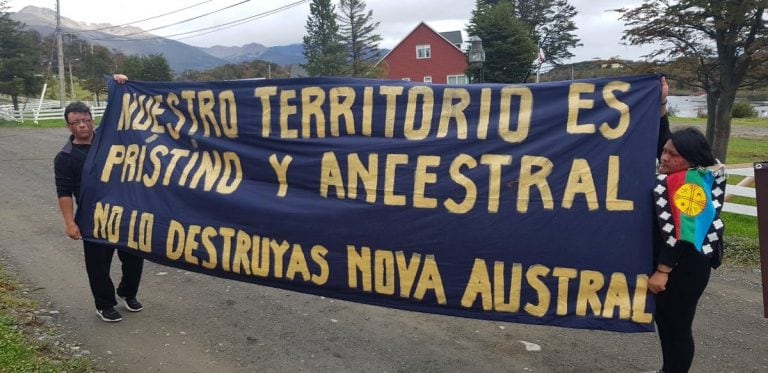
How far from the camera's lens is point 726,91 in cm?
974

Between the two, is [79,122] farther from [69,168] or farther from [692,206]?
[692,206]

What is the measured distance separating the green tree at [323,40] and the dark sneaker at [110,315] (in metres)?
47.6

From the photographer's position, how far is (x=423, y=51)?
47625 millimetres

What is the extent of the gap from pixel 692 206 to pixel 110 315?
13.7 feet

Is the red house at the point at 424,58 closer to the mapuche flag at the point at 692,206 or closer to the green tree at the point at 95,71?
the green tree at the point at 95,71

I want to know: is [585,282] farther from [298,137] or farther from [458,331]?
[298,137]

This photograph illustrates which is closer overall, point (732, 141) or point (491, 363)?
point (491, 363)

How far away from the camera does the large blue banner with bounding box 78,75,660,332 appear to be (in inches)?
116

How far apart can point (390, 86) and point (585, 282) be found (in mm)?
1609

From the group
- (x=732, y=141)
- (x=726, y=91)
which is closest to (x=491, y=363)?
(x=726, y=91)

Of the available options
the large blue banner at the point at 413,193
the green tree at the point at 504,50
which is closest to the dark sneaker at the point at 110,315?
the large blue banner at the point at 413,193

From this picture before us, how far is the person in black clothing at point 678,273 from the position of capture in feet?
9.12

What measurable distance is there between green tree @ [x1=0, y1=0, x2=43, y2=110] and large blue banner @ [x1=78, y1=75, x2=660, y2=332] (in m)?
32.4

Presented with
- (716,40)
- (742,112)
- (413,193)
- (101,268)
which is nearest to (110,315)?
(101,268)
